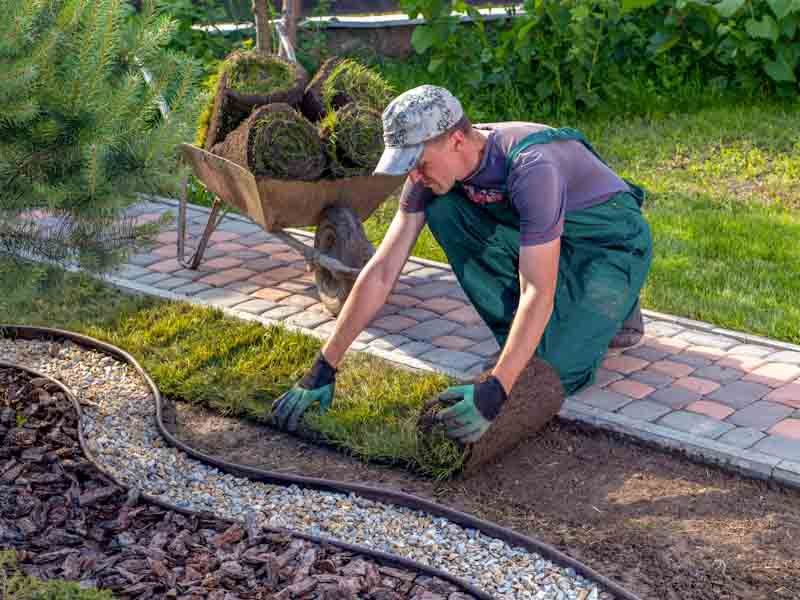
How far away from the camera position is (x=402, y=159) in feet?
13.2

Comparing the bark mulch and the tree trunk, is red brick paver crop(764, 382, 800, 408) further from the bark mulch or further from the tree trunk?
the tree trunk

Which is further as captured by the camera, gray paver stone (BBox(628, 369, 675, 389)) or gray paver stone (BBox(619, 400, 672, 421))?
gray paver stone (BBox(628, 369, 675, 389))

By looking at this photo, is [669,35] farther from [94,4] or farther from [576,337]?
[94,4]

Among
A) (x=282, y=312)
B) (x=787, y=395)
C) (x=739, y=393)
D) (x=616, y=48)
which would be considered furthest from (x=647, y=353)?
(x=616, y=48)

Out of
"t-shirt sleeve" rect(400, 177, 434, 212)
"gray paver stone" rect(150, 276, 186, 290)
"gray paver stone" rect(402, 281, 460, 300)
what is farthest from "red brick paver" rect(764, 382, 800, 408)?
"gray paver stone" rect(150, 276, 186, 290)

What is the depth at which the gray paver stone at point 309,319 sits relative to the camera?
5.69m

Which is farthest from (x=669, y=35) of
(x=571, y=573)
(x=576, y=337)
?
(x=571, y=573)

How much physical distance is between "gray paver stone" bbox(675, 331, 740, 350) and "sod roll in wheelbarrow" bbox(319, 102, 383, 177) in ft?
5.52

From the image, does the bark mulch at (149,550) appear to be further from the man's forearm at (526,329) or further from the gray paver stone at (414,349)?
the gray paver stone at (414,349)

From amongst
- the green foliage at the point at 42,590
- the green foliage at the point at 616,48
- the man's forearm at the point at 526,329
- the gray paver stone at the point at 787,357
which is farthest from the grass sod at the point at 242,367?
the green foliage at the point at 616,48

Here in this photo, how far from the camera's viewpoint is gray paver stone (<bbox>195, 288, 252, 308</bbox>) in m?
5.97

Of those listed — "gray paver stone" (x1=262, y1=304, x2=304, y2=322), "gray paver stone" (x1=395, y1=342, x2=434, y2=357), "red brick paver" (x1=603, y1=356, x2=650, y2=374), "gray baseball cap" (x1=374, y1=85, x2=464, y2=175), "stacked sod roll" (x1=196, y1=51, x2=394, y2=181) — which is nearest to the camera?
"gray baseball cap" (x1=374, y1=85, x2=464, y2=175)

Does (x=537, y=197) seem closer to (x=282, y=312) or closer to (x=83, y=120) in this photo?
(x=83, y=120)

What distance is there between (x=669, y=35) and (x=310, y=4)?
13.9 feet
